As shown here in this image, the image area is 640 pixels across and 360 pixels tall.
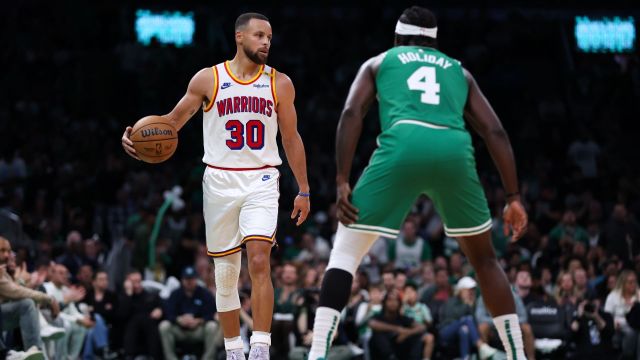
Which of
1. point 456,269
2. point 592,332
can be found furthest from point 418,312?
point 592,332

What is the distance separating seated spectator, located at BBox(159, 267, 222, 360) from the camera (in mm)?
14875

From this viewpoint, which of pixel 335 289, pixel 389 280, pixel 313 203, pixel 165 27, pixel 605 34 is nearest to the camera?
pixel 335 289

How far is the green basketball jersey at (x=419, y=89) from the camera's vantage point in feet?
21.8

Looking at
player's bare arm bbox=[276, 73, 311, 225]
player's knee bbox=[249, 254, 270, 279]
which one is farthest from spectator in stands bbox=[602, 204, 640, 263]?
player's knee bbox=[249, 254, 270, 279]

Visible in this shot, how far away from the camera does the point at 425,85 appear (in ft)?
21.9

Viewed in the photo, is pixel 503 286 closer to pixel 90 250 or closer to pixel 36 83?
pixel 90 250

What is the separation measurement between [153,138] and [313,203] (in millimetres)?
11194

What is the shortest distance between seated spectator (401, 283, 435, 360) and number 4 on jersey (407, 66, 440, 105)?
8734 mm

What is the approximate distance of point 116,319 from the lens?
15273mm

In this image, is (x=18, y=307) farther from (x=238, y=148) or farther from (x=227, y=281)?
(x=238, y=148)

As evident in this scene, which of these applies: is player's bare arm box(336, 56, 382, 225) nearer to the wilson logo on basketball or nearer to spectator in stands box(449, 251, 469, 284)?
the wilson logo on basketball

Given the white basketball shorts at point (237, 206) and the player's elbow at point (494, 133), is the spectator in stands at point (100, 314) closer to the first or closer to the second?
the white basketball shorts at point (237, 206)

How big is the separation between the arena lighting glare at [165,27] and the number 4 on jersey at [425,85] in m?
17.8

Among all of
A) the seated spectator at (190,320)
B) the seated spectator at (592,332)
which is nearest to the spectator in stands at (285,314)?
the seated spectator at (190,320)
